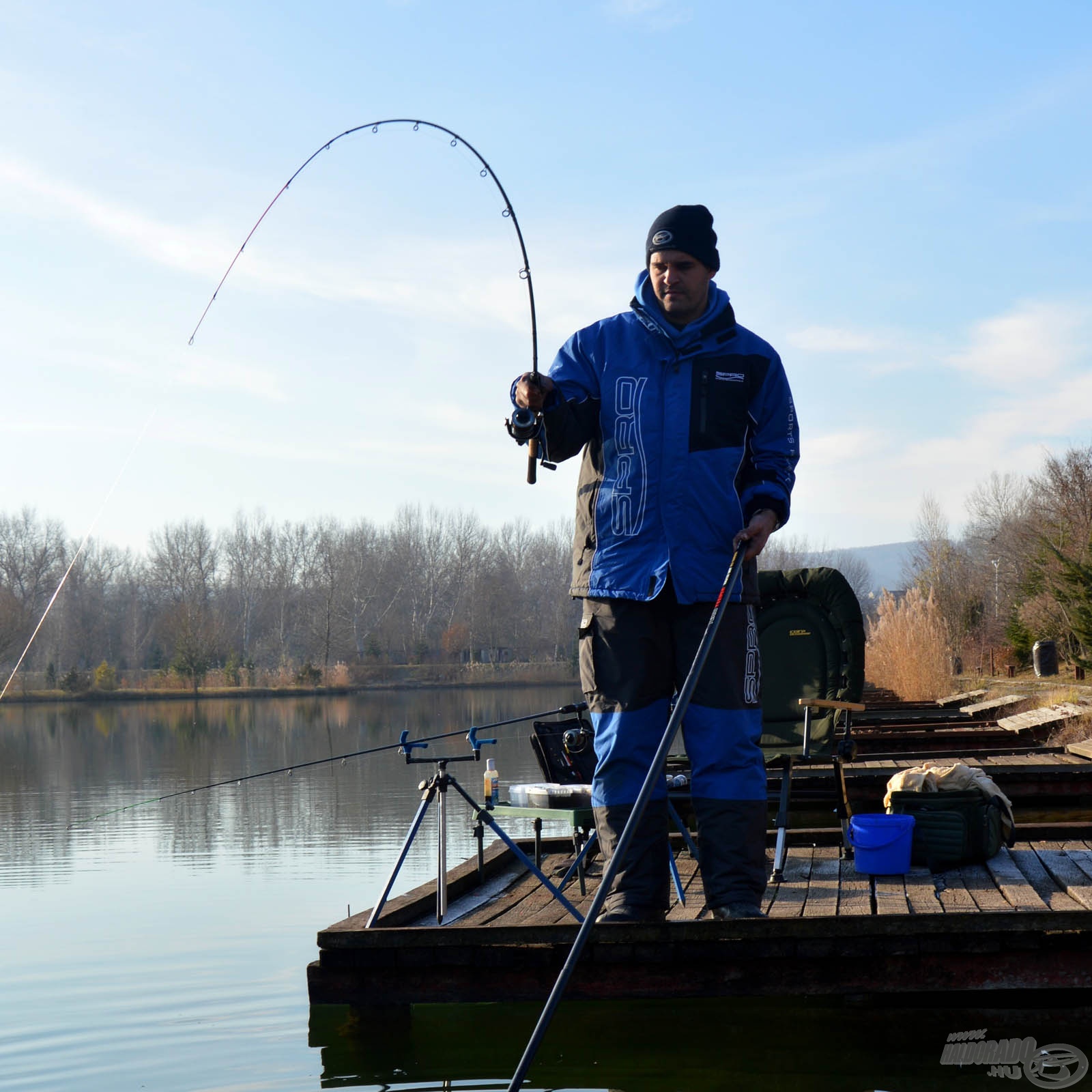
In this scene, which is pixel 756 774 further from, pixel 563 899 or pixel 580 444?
pixel 580 444

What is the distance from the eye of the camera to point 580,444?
169 inches

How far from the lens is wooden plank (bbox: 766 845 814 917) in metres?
4.41

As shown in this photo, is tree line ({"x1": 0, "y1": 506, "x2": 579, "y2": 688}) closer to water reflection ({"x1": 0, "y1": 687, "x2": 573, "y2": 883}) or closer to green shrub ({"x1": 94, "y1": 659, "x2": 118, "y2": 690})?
green shrub ({"x1": 94, "y1": 659, "x2": 118, "y2": 690})

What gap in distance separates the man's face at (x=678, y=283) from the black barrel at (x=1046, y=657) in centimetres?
1662

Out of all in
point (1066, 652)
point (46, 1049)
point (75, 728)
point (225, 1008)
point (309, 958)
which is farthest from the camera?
point (75, 728)

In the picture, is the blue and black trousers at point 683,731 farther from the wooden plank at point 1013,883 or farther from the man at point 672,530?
the wooden plank at point 1013,883

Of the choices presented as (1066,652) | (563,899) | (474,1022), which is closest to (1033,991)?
(563,899)

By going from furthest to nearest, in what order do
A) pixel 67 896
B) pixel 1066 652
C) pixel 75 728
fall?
pixel 75 728
pixel 1066 652
pixel 67 896

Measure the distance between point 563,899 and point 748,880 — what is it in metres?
0.58

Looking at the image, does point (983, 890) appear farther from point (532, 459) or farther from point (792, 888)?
point (532, 459)

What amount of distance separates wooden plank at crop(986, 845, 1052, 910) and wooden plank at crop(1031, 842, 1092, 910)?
0.35 ft

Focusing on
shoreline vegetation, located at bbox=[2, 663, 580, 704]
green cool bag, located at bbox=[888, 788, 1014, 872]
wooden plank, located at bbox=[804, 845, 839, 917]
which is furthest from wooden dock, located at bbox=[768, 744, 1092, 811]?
shoreline vegetation, located at bbox=[2, 663, 580, 704]

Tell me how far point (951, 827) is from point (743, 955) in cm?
161

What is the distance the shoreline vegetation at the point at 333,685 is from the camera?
4800 centimetres
